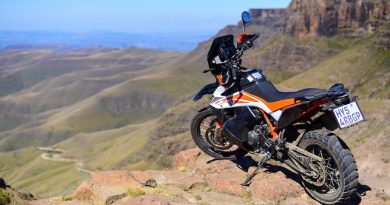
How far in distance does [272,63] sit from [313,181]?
184 meters

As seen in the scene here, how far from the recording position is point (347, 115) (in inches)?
391

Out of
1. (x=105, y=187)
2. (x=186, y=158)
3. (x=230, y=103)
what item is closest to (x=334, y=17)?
(x=186, y=158)

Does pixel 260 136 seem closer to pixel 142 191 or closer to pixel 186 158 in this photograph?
pixel 142 191

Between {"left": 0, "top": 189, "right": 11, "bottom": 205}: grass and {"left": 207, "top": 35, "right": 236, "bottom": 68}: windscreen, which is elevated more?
{"left": 207, "top": 35, "right": 236, "bottom": 68}: windscreen

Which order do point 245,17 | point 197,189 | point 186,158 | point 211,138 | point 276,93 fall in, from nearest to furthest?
point 276,93, point 197,189, point 245,17, point 211,138, point 186,158

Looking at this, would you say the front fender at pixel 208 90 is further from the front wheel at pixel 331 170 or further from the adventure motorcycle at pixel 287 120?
the front wheel at pixel 331 170

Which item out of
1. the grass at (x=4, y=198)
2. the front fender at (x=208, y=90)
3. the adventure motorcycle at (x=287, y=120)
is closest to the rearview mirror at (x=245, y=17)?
the adventure motorcycle at (x=287, y=120)

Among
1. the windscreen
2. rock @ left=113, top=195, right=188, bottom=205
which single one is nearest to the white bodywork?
the windscreen

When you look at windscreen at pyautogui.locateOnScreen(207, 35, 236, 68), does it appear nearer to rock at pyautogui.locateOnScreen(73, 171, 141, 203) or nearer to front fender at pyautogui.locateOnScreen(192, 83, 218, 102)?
front fender at pyautogui.locateOnScreen(192, 83, 218, 102)

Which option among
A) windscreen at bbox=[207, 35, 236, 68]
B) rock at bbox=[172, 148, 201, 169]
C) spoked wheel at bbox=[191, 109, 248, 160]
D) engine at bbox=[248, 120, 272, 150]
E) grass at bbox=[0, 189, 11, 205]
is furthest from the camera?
rock at bbox=[172, 148, 201, 169]

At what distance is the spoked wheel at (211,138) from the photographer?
13344 millimetres

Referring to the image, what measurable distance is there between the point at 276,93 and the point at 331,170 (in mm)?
1995

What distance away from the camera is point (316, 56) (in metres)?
174

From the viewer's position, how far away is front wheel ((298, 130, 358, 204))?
9.89 metres
